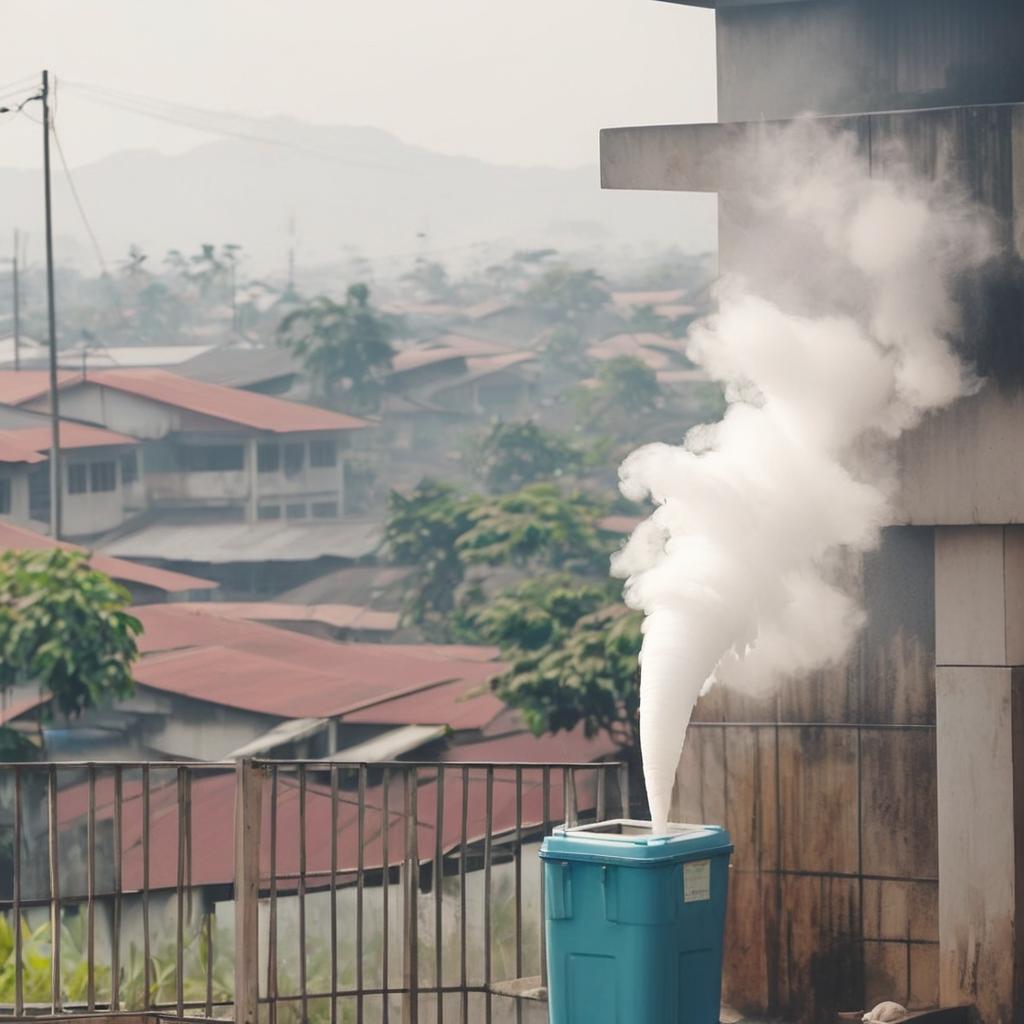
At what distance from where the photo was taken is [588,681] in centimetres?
3481

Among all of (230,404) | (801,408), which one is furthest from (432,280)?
(801,408)

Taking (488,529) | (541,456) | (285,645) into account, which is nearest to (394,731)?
(488,529)

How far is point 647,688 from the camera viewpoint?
6508 millimetres

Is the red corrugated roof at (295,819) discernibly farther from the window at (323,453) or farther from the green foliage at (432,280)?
the green foliage at (432,280)

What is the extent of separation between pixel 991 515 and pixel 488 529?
44755 mm

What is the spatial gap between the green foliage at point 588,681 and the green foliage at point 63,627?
780cm

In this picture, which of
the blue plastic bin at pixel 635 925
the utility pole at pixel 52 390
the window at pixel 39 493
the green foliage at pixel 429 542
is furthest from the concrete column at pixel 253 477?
the blue plastic bin at pixel 635 925

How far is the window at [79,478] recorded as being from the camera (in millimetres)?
77562

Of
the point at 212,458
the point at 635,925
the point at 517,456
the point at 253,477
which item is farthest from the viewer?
the point at 253,477

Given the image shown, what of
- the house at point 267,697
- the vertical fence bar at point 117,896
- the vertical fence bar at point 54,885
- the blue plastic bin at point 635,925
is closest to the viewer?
the blue plastic bin at point 635,925

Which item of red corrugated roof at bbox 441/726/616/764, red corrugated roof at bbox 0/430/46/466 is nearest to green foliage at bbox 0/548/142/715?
red corrugated roof at bbox 441/726/616/764

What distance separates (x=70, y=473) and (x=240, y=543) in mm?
9092

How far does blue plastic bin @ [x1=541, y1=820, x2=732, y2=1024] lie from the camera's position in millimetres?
6051

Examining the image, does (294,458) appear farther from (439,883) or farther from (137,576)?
(439,883)
